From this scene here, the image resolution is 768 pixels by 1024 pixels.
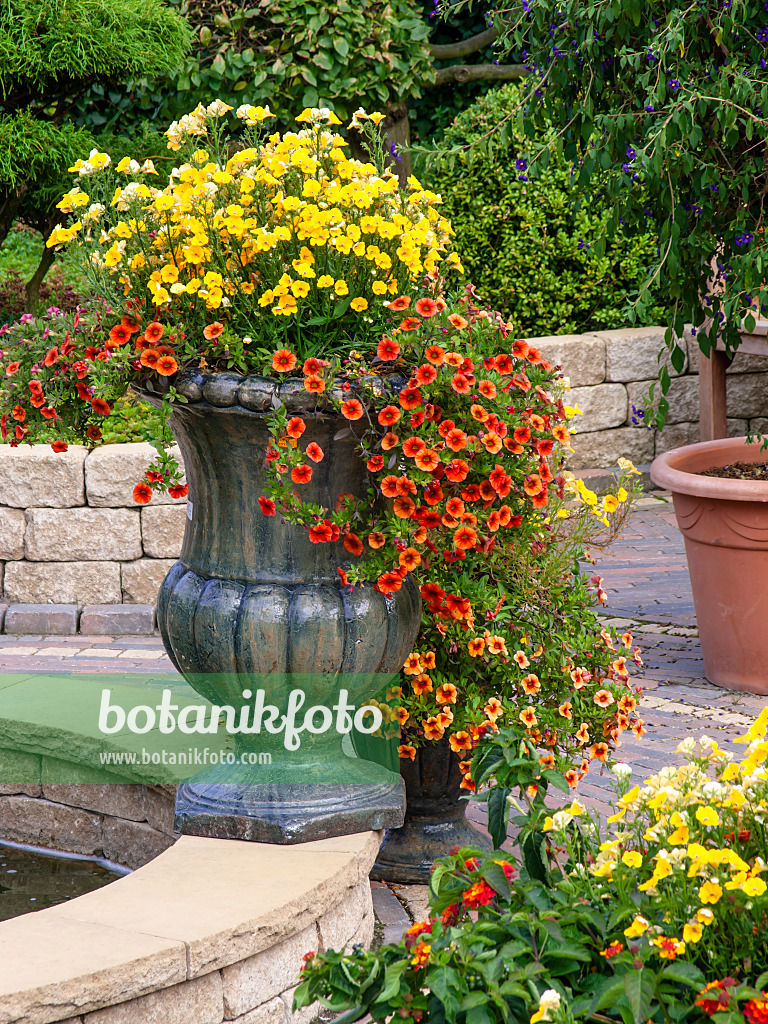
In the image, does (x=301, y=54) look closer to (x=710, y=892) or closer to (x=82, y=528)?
(x=82, y=528)

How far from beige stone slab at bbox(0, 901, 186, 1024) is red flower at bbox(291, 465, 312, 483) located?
0.86 meters

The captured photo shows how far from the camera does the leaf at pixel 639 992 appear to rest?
4.68 feet

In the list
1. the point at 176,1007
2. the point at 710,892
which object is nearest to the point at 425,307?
the point at 710,892

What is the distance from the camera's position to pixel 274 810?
232cm

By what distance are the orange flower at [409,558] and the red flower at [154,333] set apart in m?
0.66

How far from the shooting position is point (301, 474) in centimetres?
220

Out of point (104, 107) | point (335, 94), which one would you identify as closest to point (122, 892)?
point (335, 94)

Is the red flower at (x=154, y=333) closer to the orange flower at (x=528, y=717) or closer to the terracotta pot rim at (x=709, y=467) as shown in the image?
the orange flower at (x=528, y=717)

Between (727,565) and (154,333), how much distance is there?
264cm

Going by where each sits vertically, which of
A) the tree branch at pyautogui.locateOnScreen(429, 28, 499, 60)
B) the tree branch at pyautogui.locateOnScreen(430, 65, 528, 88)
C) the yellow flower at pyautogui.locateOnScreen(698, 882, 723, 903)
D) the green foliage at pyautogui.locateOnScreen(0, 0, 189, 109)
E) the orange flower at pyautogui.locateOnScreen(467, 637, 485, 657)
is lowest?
the yellow flower at pyautogui.locateOnScreen(698, 882, 723, 903)

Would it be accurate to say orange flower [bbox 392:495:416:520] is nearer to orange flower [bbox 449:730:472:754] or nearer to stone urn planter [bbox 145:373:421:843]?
stone urn planter [bbox 145:373:421:843]

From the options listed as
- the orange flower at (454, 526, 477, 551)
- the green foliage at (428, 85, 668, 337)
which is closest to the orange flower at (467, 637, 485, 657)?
the orange flower at (454, 526, 477, 551)

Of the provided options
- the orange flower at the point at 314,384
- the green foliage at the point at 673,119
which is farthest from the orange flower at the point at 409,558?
the green foliage at the point at 673,119

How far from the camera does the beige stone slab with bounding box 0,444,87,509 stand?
5.14 m
